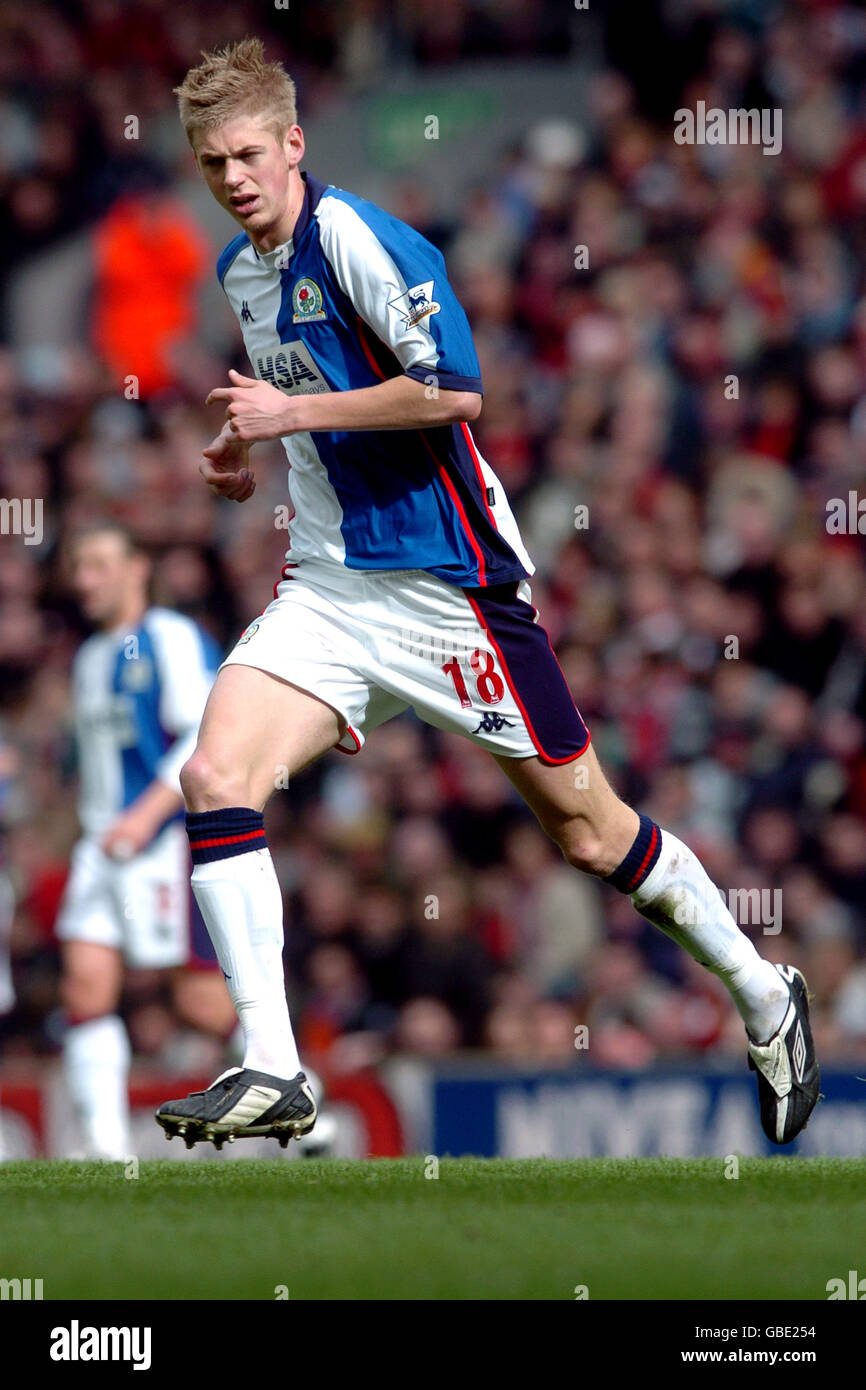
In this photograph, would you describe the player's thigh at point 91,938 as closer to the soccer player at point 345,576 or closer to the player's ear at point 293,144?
the soccer player at point 345,576

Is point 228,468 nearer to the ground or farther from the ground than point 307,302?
nearer to the ground

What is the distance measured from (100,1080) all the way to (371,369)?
A: 12.4 ft

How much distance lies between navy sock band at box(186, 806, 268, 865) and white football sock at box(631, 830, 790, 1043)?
3.63 feet

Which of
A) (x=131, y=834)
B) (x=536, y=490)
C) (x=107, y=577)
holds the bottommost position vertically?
(x=131, y=834)

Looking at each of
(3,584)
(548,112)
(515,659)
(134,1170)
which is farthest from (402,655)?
(548,112)

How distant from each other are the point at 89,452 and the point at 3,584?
3.60 feet

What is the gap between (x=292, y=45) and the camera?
49.6ft

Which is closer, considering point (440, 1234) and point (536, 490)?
point (440, 1234)

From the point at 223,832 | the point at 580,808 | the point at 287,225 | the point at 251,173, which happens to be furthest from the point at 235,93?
the point at 580,808

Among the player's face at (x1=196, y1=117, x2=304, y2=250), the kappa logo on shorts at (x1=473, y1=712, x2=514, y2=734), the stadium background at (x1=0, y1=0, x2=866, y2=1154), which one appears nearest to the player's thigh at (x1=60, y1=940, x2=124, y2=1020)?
the stadium background at (x1=0, y1=0, x2=866, y2=1154)

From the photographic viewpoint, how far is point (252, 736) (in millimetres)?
4770

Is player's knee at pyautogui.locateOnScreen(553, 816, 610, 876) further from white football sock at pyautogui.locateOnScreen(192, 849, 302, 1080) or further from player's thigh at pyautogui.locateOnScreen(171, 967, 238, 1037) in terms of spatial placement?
player's thigh at pyautogui.locateOnScreen(171, 967, 238, 1037)

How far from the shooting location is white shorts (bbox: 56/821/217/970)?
800cm

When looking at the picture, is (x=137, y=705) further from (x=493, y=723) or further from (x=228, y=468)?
(x=493, y=723)
